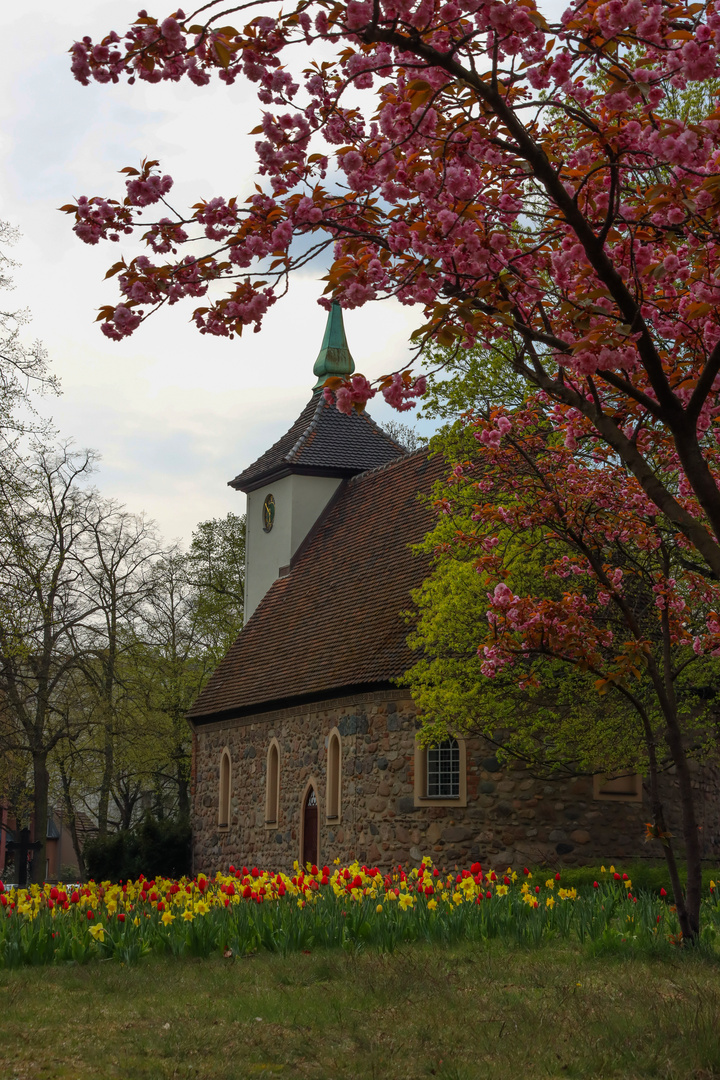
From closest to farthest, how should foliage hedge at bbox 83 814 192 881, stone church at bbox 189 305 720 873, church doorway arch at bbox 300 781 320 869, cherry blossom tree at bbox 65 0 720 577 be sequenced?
cherry blossom tree at bbox 65 0 720 577 < stone church at bbox 189 305 720 873 < church doorway arch at bbox 300 781 320 869 < foliage hedge at bbox 83 814 192 881

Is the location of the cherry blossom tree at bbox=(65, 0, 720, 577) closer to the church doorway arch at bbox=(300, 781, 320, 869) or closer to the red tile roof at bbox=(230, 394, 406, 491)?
the church doorway arch at bbox=(300, 781, 320, 869)

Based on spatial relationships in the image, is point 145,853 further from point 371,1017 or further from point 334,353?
point 371,1017

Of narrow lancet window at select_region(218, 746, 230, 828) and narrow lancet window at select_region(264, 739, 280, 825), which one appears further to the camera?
narrow lancet window at select_region(218, 746, 230, 828)

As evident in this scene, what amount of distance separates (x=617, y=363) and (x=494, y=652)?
14.0 ft

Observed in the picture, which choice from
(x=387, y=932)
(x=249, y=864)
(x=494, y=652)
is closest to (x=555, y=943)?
(x=387, y=932)

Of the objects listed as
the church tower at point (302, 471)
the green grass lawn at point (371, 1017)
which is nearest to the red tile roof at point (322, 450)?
the church tower at point (302, 471)

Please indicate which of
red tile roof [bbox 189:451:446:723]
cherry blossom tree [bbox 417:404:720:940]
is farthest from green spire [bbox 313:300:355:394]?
cherry blossom tree [bbox 417:404:720:940]

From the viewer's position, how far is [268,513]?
3225cm

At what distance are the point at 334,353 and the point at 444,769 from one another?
16844mm

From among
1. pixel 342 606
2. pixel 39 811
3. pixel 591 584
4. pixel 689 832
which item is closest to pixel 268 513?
pixel 342 606

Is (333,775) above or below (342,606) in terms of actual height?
below

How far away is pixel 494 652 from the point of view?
9.63m

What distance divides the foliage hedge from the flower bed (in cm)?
1838

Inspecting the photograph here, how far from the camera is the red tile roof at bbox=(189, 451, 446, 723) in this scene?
22.8m
